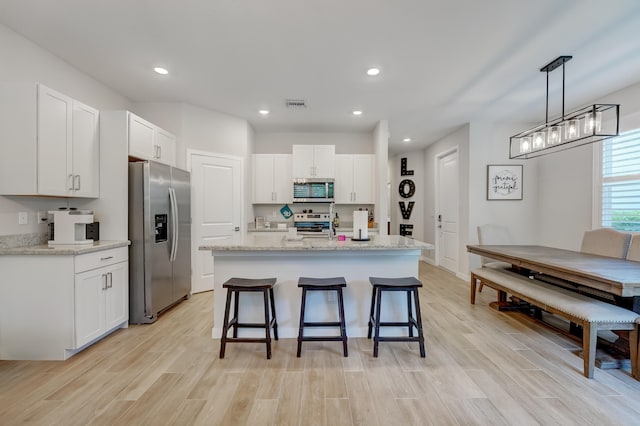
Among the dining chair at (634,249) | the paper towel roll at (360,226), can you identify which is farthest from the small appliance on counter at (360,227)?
the dining chair at (634,249)

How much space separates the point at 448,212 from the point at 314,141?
121 inches

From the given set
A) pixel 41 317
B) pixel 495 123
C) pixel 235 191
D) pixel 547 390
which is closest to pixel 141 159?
pixel 235 191

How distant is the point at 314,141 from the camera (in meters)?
5.38

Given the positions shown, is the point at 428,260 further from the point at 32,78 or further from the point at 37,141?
the point at 32,78

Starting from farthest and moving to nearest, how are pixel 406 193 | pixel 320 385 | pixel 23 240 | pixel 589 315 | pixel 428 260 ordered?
1. pixel 406 193
2. pixel 428 260
3. pixel 23 240
4. pixel 589 315
5. pixel 320 385

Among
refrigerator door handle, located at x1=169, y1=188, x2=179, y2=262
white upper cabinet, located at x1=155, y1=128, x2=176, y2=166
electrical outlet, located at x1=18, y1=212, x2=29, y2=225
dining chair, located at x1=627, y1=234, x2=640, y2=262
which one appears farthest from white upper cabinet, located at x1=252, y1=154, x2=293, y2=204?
dining chair, located at x1=627, y1=234, x2=640, y2=262

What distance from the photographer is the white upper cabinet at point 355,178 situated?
5.11m

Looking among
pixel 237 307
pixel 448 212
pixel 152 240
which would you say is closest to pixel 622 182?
pixel 448 212

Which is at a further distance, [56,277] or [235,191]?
[235,191]

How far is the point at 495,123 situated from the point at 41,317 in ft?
20.7

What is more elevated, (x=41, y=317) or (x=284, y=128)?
(x=284, y=128)

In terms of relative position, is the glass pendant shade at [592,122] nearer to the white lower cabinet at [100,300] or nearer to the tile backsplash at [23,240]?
the white lower cabinet at [100,300]

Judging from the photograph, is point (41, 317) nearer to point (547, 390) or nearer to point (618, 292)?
point (547, 390)

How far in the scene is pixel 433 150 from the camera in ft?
20.4
